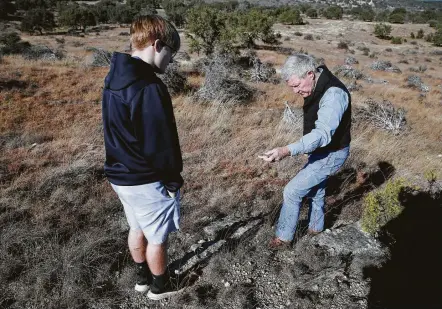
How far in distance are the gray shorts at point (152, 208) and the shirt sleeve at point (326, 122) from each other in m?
0.90

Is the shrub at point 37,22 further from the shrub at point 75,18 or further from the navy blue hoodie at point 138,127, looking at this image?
the navy blue hoodie at point 138,127

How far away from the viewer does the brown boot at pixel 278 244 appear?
2928mm

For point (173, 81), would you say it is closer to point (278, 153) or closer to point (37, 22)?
point (278, 153)

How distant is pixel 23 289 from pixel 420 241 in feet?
11.3

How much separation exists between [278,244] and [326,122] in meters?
1.26

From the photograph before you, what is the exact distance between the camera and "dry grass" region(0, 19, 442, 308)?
8.09ft

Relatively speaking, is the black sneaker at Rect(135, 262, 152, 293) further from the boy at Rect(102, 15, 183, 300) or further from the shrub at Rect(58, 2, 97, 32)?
the shrub at Rect(58, 2, 97, 32)

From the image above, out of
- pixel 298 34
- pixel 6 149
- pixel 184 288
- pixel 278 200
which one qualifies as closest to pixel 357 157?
pixel 278 200

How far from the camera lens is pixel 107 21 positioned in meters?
45.8

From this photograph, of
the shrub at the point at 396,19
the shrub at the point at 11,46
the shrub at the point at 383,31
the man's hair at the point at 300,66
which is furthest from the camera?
the shrub at the point at 396,19

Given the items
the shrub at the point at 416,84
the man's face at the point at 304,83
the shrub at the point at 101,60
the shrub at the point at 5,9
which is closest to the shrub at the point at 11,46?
the shrub at the point at 101,60

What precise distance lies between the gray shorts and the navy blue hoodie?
5 cm

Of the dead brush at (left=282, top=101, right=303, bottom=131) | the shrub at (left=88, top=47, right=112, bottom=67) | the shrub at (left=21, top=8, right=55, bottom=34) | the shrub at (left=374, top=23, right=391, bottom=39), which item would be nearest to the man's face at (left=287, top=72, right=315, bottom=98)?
the dead brush at (left=282, top=101, right=303, bottom=131)

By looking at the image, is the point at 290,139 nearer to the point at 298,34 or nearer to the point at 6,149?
the point at 6,149
